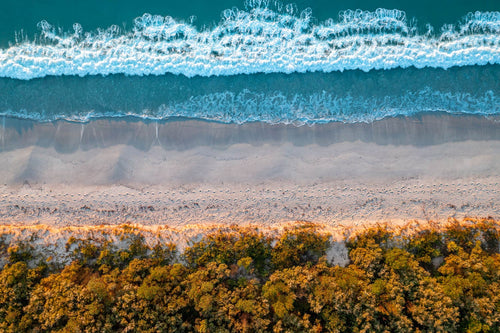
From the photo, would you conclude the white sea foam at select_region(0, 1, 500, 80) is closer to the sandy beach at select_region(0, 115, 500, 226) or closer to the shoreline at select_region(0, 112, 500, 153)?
the shoreline at select_region(0, 112, 500, 153)

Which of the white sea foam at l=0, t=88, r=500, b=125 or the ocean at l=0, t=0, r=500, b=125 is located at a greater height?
the ocean at l=0, t=0, r=500, b=125

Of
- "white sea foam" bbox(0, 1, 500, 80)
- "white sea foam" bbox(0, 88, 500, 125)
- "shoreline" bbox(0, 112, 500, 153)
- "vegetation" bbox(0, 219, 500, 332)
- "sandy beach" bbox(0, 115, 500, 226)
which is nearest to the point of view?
"vegetation" bbox(0, 219, 500, 332)

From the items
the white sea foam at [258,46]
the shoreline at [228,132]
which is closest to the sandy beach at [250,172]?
the shoreline at [228,132]

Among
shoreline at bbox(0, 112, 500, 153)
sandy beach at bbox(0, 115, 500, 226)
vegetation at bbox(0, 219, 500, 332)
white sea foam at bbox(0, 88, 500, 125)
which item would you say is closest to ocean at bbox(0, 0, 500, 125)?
white sea foam at bbox(0, 88, 500, 125)

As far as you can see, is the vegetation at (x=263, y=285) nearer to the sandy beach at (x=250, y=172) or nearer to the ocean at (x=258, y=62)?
the sandy beach at (x=250, y=172)

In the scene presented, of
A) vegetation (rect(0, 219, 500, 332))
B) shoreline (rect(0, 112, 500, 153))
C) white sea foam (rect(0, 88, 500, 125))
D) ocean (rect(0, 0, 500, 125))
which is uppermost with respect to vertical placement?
ocean (rect(0, 0, 500, 125))

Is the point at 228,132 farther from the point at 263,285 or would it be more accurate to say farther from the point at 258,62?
the point at 263,285

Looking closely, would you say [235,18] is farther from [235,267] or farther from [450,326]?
[450,326]
